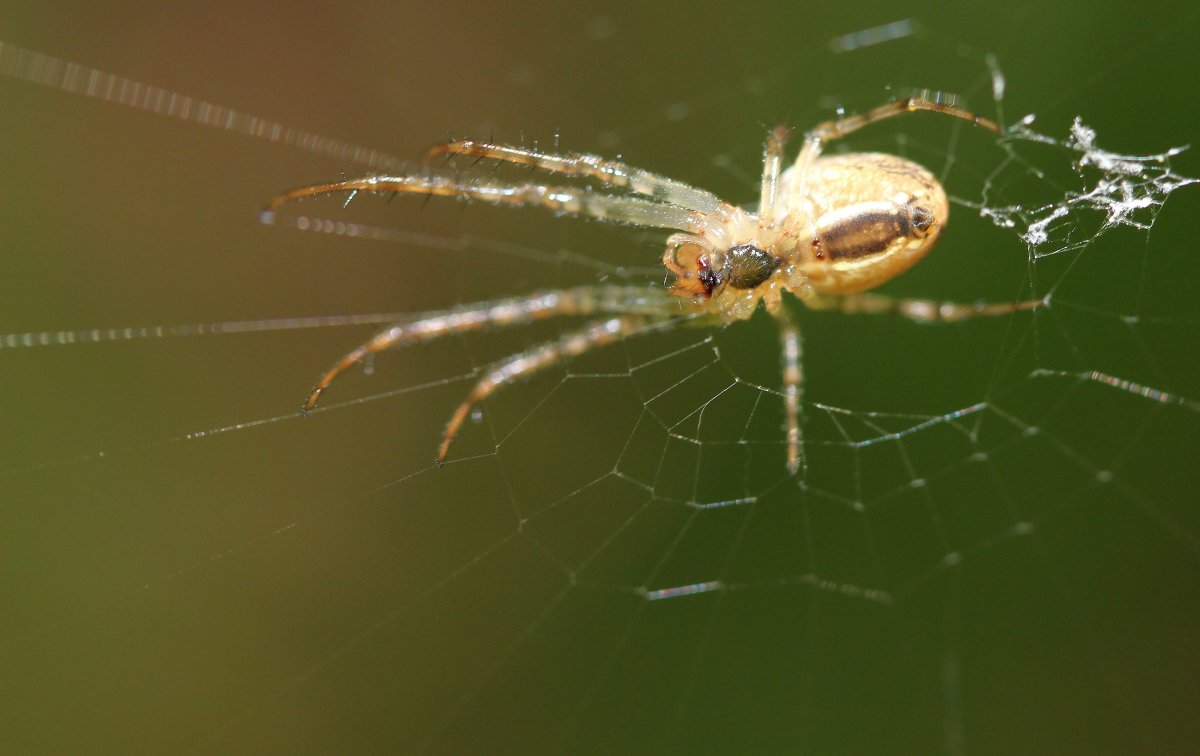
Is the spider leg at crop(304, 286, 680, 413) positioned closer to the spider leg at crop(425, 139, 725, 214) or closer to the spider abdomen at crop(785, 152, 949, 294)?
the spider leg at crop(425, 139, 725, 214)

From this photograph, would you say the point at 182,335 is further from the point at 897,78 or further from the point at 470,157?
the point at 897,78

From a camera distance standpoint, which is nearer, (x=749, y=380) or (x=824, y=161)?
(x=824, y=161)

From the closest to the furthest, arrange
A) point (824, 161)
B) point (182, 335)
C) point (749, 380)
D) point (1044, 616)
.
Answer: point (824, 161)
point (1044, 616)
point (749, 380)
point (182, 335)

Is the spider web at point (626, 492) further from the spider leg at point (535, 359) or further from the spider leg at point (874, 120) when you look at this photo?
the spider leg at point (874, 120)

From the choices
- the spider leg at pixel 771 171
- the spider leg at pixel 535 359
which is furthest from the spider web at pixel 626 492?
the spider leg at pixel 771 171

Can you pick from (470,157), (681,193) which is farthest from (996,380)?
(470,157)

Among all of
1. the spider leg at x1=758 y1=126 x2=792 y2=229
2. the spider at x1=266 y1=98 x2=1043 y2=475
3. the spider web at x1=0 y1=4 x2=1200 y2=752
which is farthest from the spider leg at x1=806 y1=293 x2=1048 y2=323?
the spider leg at x1=758 y1=126 x2=792 y2=229

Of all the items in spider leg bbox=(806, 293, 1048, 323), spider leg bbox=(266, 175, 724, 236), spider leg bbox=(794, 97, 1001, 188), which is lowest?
spider leg bbox=(806, 293, 1048, 323)
